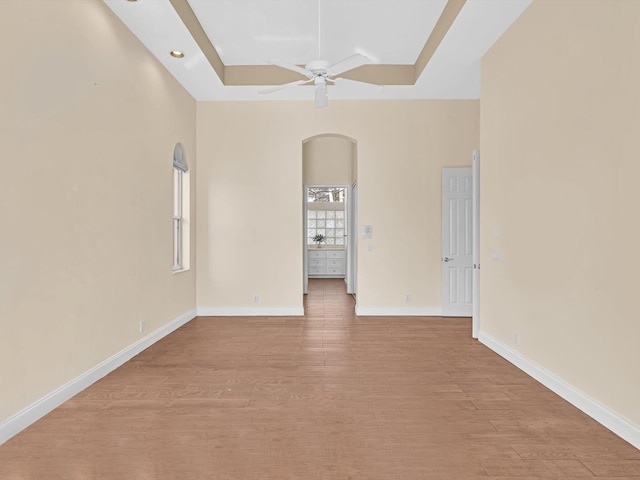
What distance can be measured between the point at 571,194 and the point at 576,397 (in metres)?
1.50

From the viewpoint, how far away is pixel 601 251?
8.46 ft

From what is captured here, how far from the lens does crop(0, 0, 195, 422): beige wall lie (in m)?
2.41

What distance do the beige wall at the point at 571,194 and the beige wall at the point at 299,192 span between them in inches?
67.9

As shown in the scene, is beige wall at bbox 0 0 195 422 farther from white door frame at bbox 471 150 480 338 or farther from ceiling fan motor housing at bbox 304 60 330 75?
white door frame at bbox 471 150 480 338

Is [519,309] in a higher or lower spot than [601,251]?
lower

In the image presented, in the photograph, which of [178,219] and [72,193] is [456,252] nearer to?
[178,219]

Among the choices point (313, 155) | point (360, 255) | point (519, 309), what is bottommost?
point (519, 309)

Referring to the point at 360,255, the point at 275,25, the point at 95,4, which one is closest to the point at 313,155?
the point at 360,255

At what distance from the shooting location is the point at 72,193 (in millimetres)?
2957

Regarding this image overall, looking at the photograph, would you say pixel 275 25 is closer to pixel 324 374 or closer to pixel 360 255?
pixel 360 255

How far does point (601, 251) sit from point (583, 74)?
1.28 meters

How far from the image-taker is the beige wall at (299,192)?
591 centimetres

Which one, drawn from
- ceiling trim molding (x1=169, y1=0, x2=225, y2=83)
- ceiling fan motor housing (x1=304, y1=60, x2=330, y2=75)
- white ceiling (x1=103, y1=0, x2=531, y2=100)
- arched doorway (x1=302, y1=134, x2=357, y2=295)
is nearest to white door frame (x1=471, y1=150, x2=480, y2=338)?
white ceiling (x1=103, y1=0, x2=531, y2=100)

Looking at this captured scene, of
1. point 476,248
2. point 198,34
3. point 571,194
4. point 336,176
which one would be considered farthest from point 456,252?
point 198,34
